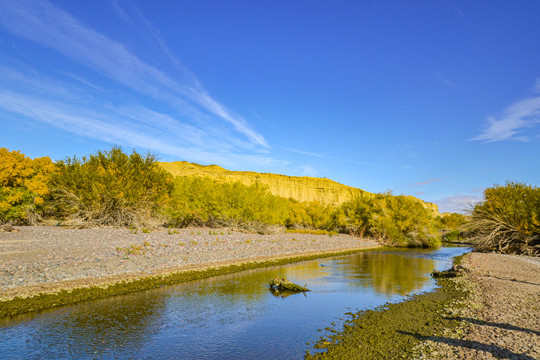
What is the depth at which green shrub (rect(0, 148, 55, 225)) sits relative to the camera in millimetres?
29703

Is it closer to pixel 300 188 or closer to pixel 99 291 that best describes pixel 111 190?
pixel 99 291

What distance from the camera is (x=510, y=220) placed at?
110 ft

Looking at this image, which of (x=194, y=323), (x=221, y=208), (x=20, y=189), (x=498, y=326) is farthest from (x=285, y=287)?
(x=20, y=189)

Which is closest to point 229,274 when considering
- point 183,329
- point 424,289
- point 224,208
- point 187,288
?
point 187,288

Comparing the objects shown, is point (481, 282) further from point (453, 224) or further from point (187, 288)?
point (453, 224)

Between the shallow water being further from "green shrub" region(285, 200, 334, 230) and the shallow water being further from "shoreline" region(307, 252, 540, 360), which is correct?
"green shrub" region(285, 200, 334, 230)

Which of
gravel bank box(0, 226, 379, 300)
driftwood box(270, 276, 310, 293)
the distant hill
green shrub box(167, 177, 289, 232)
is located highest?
the distant hill

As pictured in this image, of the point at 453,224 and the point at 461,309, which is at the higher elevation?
the point at 453,224

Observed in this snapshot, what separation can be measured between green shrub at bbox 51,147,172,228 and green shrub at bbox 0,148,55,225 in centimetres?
155

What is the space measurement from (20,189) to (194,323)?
30.9 meters

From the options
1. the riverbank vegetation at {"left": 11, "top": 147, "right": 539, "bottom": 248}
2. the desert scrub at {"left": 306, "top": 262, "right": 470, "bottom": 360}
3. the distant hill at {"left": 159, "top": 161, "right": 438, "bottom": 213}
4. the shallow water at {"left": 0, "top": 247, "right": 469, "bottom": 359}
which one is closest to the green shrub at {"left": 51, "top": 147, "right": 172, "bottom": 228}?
the riverbank vegetation at {"left": 11, "top": 147, "right": 539, "bottom": 248}

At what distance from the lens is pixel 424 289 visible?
1655cm

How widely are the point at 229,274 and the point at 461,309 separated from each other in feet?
42.0

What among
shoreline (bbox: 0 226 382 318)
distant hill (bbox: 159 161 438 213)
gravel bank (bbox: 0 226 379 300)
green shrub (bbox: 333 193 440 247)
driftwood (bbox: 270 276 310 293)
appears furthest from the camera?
distant hill (bbox: 159 161 438 213)
